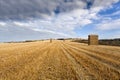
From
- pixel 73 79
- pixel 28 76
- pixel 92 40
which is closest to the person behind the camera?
pixel 73 79

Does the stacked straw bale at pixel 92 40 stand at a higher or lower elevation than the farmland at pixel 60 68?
higher

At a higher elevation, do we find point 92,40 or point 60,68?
point 92,40

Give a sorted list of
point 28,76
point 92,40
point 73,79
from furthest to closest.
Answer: point 92,40 < point 28,76 < point 73,79

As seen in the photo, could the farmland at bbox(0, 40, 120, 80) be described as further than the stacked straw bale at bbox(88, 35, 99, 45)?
No

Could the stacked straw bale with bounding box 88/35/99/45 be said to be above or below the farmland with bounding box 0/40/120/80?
above

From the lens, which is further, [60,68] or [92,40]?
[92,40]

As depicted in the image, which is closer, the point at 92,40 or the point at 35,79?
the point at 35,79

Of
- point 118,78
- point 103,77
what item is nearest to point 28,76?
point 103,77

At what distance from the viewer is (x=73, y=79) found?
8.83 m

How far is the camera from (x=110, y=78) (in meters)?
9.08

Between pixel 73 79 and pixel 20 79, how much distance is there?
2.39 m

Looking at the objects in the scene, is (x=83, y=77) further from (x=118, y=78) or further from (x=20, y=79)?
(x=20, y=79)

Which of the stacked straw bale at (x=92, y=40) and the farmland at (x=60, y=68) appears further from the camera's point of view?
the stacked straw bale at (x=92, y=40)

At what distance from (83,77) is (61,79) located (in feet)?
3.44
